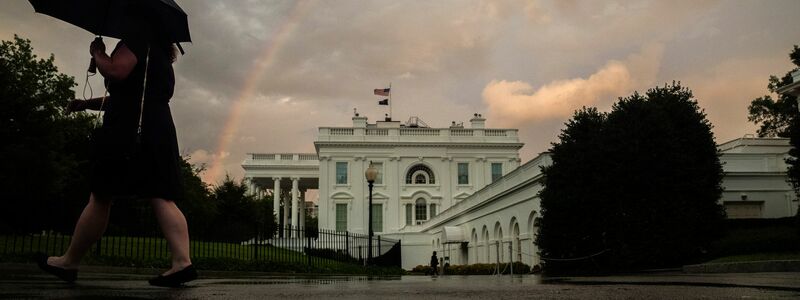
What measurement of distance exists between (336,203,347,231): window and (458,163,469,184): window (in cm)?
1141

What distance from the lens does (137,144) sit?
156 inches

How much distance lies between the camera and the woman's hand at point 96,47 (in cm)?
409

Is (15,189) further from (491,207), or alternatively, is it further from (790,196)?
(790,196)

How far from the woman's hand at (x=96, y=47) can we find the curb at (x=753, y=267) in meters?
13.0

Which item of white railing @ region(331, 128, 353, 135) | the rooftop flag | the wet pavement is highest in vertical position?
the rooftop flag

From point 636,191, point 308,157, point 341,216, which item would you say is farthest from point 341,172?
point 636,191

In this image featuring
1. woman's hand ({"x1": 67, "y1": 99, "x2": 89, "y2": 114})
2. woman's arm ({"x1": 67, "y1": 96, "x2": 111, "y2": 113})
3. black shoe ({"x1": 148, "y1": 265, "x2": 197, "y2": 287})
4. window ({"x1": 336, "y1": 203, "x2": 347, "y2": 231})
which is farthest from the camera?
window ({"x1": 336, "y1": 203, "x2": 347, "y2": 231})

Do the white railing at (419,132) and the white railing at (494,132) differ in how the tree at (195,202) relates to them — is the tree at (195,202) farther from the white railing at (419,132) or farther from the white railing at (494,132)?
the white railing at (494,132)

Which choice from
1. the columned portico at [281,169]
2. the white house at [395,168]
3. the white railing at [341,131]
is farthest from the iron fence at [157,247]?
the columned portico at [281,169]

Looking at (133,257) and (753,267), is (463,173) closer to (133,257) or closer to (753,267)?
(753,267)

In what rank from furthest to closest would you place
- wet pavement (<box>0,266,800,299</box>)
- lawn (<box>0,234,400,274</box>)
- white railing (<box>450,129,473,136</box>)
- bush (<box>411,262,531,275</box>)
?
white railing (<box>450,129,473,136</box>), bush (<box>411,262,531,275</box>), lawn (<box>0,234,400,274</box>), wet pavement (<box>0,266,800,299</box>)

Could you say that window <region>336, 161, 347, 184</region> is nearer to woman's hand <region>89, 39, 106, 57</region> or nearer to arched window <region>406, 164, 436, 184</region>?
arched window <region>406, 164, 436, 184</region>

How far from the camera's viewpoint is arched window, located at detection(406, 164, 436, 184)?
6103cm

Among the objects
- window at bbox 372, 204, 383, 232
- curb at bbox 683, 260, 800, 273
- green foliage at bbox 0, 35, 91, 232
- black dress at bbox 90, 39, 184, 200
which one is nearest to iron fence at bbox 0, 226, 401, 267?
green foliage at bbox 0, 35, 91, 232
